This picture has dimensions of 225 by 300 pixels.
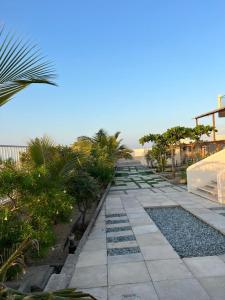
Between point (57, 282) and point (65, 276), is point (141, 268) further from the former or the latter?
point (57, 282)

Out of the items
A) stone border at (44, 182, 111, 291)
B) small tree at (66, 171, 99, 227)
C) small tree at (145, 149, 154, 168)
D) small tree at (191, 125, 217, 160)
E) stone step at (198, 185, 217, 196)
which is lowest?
stone border at (44, 182, 111, 291)

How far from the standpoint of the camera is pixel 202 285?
425 centimetres

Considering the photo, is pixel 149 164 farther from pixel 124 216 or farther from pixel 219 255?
pixel 219 255

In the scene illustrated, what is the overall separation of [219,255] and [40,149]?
12.6 ft

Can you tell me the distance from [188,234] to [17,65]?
20.9 feet

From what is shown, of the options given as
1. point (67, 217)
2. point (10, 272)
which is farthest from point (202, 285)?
point (67, 217)

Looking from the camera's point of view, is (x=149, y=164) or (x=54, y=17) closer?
(x=54, y=17)

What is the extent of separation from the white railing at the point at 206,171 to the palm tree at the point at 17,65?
497 inches

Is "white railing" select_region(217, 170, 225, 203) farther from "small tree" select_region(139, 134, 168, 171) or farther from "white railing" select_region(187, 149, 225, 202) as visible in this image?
"small tree" select_region(139, 134, 168, 171)

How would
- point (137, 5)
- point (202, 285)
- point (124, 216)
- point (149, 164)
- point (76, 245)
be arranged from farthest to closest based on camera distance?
point (149, 164) < point (137, 5) < point (124, 216) < point (76, 245) < point (202, 285)

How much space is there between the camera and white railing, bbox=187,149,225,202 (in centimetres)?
1376

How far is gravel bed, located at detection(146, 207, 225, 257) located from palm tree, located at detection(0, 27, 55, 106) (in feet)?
15.5

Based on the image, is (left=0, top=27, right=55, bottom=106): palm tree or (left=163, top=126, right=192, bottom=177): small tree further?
(left=163, top=126, right=192, bottom=177): small tree

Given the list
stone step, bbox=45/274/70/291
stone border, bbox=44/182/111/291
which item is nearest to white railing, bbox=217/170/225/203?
stone border, bbox=44/182/111/291
